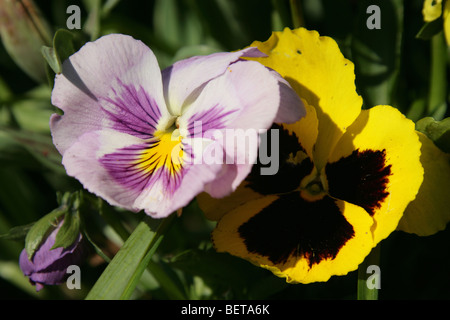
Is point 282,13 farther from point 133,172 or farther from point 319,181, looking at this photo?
point 133,172

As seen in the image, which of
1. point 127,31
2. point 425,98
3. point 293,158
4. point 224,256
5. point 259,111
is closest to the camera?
point 259,111

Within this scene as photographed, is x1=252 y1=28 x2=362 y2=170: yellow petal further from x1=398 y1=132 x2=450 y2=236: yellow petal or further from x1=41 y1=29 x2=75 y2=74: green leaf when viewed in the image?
x1=41 y1=29 x2=75 y2=74: green leaf

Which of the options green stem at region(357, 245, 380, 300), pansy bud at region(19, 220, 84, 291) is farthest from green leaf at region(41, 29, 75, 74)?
green stem at region(357, 245, 380, 300)

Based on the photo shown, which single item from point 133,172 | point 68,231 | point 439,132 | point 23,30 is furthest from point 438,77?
point 23,30

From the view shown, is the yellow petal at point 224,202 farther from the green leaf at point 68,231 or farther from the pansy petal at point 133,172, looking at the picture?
the green leaf at point 68,231

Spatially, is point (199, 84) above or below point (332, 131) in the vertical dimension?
above

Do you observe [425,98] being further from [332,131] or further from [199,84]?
[199,84]
